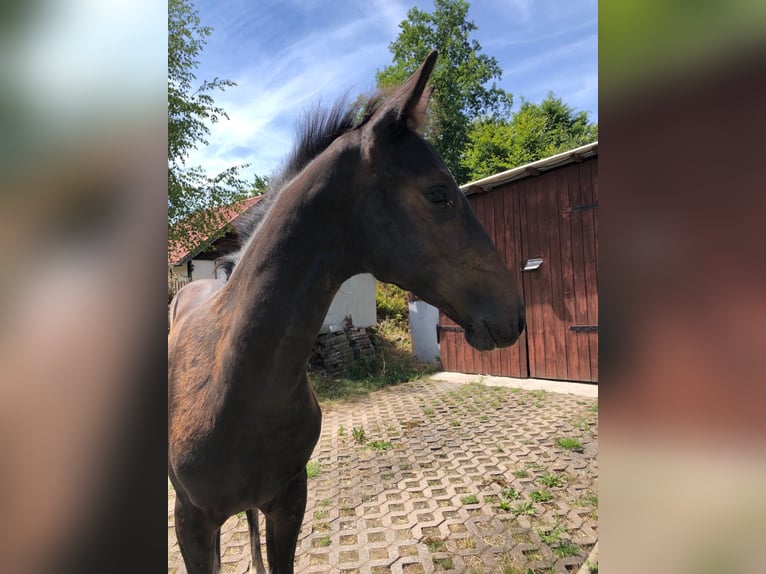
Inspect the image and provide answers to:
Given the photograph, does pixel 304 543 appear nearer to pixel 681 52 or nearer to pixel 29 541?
pixel 29 541

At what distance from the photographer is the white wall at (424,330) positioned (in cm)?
855

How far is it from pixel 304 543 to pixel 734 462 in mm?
3002

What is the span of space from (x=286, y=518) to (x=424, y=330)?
23.6 feet

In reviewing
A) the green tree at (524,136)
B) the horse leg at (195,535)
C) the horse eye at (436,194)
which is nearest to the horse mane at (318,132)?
the horse eye at (436,194)

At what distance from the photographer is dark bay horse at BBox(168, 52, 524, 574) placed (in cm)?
119

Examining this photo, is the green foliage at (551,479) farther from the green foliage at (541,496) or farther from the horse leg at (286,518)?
the horse leg at (286,518)

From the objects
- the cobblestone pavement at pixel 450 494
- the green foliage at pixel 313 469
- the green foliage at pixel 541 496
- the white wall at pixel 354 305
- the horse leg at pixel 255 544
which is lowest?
the green foliage at pixel 313 469

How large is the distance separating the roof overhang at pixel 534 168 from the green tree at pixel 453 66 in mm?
4491

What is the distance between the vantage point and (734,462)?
0.34m

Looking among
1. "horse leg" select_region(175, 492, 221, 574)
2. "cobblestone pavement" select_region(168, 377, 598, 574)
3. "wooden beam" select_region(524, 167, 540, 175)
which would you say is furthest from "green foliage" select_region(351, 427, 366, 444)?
"wooden beam" select_region(524, 167, 540, 175)

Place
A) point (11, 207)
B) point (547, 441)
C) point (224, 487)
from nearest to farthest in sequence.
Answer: point (11, 207) → point (224, 487) → point (547, 441)

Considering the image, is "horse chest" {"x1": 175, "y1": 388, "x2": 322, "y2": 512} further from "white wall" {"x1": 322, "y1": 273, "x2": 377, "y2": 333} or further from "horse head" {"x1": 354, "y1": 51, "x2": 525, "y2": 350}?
"white wall" {"x1": 322, "y1": 273, "x2": 377, "y2": 333}

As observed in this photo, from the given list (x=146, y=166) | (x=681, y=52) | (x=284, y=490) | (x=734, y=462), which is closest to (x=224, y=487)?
(x=284, y=490)

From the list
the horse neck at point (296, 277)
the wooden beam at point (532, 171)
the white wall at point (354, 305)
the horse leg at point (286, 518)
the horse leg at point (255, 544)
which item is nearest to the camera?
the horse neck at point (296, 277)
